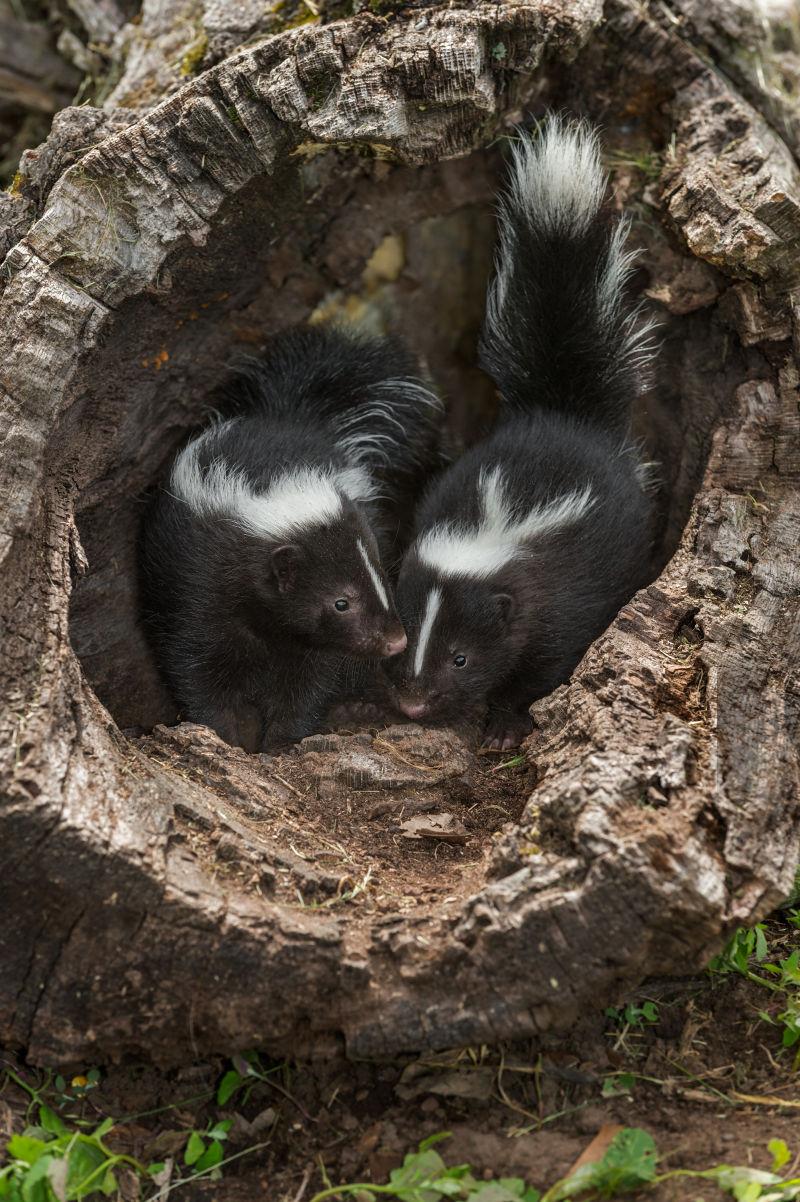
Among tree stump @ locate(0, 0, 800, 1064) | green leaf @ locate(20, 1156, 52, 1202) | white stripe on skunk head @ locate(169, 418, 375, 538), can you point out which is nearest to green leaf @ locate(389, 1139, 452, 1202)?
tree stump @ locate(0, 0, 800, 1064)

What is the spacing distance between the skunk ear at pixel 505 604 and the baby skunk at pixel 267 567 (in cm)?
46

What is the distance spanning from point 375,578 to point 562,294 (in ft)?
4.90

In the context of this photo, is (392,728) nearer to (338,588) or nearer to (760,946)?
(338,588)

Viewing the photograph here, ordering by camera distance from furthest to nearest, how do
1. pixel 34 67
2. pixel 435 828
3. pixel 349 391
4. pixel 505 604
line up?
1. pixel 34 67
2. pixel 349 391
3. pixel 505 604
4. pixel 435 828

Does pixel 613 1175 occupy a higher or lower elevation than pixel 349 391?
lower

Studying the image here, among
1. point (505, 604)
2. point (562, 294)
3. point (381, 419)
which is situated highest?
point (562, 294)

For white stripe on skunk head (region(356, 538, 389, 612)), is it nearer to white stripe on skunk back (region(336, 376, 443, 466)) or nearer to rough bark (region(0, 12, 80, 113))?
white stripe on skunk back (region(336, 376, 443, 466))

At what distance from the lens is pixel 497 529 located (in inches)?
189

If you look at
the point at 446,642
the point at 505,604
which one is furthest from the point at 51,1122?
the point at 505,604

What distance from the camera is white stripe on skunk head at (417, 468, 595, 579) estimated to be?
4746 mm

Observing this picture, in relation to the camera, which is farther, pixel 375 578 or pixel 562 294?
pixel 562 294

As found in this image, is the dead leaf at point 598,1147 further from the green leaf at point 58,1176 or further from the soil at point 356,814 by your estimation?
the green leaf at point 58,1176

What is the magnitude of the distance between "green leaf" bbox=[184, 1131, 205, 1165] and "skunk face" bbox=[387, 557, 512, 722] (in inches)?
80.4

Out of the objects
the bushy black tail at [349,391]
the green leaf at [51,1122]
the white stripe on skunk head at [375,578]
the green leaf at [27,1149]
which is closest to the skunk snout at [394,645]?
the white stripe on skunk head at [375,578]
